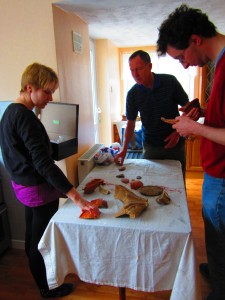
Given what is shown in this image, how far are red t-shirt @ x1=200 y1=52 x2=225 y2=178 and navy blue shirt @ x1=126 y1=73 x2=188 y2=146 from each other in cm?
71

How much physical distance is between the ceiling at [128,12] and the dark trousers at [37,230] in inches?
48.1

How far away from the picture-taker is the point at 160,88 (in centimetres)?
168

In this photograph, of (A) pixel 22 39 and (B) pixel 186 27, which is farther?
(A) pixel 22 39

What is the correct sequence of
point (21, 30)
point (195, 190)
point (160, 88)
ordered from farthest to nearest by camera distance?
1. point (195, 190)
2. point (160, 88)
3. point (21, 30)

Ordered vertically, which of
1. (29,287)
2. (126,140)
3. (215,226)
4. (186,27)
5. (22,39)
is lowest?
(29,287)

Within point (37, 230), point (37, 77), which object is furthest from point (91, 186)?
point (37, 77)

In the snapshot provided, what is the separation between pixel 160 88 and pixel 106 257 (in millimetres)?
1139

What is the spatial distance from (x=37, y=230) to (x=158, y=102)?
1109 millimetres

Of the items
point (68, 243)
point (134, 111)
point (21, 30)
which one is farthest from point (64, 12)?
point (68, 243)

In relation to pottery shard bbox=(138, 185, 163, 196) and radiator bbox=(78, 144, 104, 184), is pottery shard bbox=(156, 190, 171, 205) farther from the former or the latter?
radiator bbox=(78, 144, 104, 184)

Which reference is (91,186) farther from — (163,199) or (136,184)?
(163,199)

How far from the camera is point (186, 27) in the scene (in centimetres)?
91

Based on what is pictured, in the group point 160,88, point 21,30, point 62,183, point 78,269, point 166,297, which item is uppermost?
point 21,30

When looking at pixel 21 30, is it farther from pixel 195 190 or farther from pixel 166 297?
pixel 195 190
